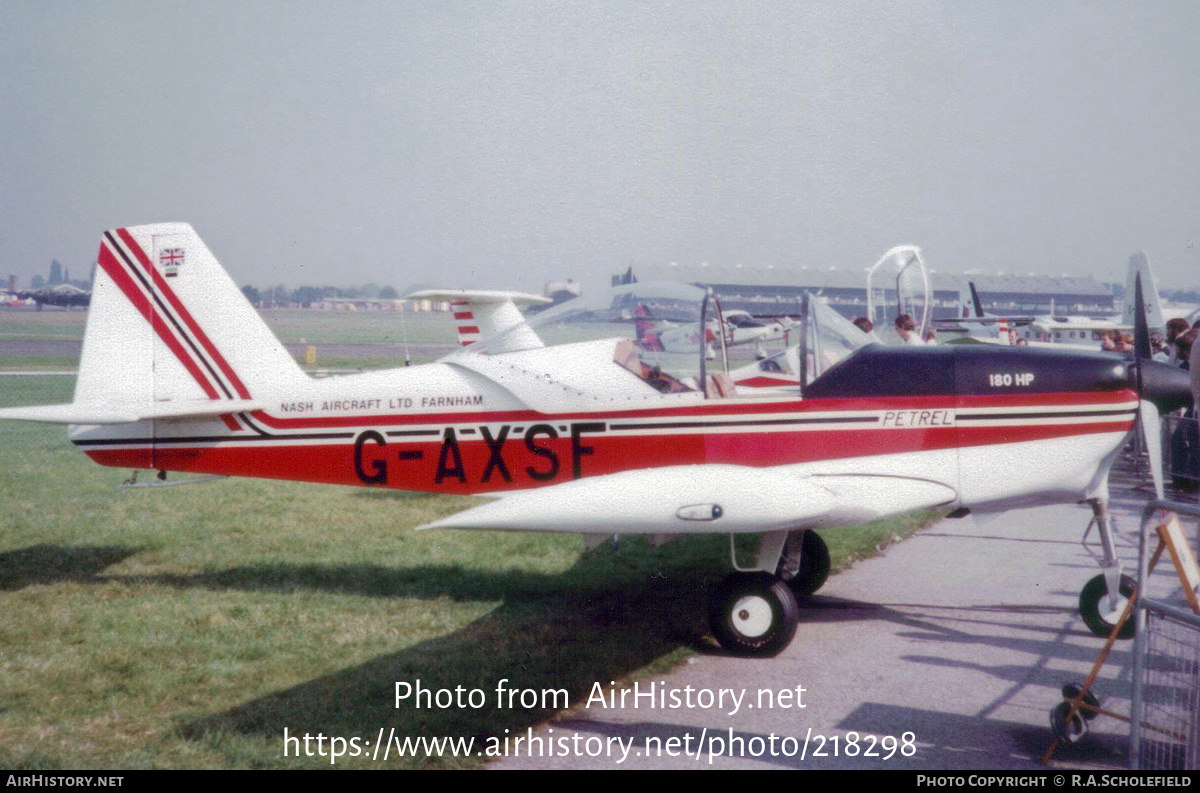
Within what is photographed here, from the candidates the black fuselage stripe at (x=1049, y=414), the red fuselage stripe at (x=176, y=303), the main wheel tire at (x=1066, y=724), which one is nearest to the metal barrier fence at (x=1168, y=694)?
the main wheel tire at (x=1066, y=724)

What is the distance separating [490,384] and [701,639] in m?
2.03

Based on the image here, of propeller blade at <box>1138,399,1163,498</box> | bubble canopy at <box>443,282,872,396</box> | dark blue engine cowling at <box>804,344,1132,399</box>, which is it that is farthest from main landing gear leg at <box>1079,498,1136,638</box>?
bubble canopy at <box>443,282,872,396</box>

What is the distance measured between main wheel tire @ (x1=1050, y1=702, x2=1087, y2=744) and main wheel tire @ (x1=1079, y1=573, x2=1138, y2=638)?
1672 millimetres

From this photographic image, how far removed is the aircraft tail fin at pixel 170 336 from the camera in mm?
6219

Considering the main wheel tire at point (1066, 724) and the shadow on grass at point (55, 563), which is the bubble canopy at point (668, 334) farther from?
the shadow on grass at point (55, 563)

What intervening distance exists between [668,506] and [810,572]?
6.89ft

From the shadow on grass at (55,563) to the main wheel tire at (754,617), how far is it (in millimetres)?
4338

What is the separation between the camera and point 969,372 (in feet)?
16.9

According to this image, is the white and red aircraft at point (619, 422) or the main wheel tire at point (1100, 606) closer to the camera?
the white and red aircraft at point (619, 422)

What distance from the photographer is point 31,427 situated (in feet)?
52.7

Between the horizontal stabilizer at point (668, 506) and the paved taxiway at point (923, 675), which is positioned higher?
the horizontal stabilizer at point (668, 506)

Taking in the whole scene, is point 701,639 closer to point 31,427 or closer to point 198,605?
point 198,605

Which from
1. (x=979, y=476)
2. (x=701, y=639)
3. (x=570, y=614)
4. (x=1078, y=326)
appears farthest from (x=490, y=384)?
(x=1078, y=326)

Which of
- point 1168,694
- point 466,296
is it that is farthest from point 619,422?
point 466,296
